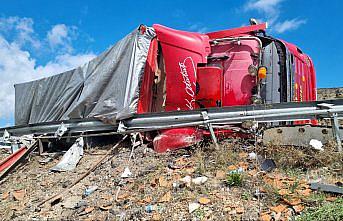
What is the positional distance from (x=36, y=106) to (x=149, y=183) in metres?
5.67

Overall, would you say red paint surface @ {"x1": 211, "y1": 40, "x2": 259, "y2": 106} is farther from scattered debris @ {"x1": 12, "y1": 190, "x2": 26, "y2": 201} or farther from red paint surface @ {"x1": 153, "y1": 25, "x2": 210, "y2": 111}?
scattered debris @ {"x1": 12, "y1": 190, "x2": 26, "y2": 201}

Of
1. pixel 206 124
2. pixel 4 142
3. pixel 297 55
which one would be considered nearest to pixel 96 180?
pixel 206 124

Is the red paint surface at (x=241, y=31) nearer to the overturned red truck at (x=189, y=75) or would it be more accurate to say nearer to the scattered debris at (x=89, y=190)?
the overturned red truck at (x=189, y=75)

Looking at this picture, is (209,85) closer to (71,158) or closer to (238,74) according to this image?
(238,74)

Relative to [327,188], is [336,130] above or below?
above

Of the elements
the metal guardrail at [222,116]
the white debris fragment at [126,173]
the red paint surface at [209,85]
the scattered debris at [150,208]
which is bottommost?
the scattered debris at [150,208]

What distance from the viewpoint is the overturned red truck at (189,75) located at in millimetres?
5789

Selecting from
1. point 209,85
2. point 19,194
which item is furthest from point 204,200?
point 19,194

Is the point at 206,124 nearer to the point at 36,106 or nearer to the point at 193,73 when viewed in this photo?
the point at 193,73

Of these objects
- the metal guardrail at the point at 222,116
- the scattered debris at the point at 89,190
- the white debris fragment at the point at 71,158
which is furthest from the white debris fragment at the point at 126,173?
the white debris fragment at the point at 71,158

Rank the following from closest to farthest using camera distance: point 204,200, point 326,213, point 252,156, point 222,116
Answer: point 326,213
point 204,200
point 252,156
point 222,116

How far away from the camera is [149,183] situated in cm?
439

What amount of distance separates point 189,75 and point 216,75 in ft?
1.53

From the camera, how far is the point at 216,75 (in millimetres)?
5863
